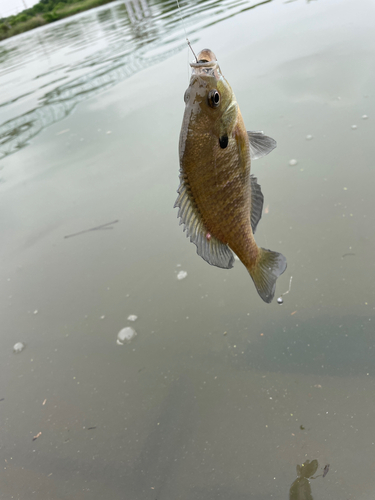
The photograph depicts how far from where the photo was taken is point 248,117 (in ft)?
12.4

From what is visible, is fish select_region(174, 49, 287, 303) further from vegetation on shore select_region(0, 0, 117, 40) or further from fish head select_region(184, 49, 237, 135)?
vegetation on shore select_region(0, 0, 117, 40)

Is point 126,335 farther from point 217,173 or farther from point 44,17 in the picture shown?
point 44,17

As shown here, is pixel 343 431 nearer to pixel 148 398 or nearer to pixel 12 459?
pixel 148 398

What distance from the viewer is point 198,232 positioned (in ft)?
3.42

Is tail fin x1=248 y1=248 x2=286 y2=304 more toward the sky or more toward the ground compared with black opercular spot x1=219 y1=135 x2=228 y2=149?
more toward the ground

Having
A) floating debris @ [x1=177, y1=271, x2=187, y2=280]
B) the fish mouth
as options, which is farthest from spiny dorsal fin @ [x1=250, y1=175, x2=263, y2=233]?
floating debris @ [x1=177, y1=271, x2=187, y2=280]

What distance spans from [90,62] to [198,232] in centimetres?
826

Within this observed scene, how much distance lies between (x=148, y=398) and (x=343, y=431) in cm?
98

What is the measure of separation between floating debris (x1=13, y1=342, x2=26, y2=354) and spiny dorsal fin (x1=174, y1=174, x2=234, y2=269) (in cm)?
184

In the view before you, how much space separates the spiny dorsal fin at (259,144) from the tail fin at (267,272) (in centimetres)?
33

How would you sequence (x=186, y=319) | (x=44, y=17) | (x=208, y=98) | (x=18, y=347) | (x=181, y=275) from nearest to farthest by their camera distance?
(x=208, y=98), (x=186, y=319), (x=18, y=347), (x=181, y=275), (x=44, y=17)

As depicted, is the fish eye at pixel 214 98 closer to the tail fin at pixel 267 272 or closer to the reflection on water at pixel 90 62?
the tail fin at pixel 267 272

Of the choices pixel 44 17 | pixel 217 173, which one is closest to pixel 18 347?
pixel 217 173

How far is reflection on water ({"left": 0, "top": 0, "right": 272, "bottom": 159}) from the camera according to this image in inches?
222
